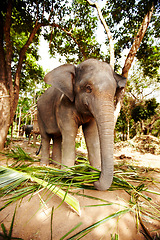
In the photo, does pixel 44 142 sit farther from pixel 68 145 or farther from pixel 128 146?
pixel 128 146

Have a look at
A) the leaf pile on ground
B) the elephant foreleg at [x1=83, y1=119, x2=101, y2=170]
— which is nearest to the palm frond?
the elephant foreleg at [x1=83, y1=119, x2=101, y2=170]

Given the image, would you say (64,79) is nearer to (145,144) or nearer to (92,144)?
(92,144)

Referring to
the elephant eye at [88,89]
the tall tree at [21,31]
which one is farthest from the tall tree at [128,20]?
the elephant eye at [88,89]

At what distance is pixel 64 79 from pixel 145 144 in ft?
22.4

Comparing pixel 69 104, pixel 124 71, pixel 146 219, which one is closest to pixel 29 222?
Result: pixel 146 219

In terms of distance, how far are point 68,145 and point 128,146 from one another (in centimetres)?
643

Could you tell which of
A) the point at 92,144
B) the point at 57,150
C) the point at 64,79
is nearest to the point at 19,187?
the point at 92,144

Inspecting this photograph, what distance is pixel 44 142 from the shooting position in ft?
10.8

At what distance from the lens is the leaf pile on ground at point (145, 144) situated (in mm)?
6957

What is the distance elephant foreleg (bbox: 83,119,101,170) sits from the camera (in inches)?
89.8

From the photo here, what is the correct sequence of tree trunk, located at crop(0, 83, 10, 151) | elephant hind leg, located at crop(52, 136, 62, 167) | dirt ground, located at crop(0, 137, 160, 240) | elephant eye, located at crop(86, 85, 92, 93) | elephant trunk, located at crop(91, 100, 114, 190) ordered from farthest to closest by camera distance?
1. tree trunk, located at crop(0, 83, 10, 151)
2. elephant hind leg, located at crop(52, 136, 62, 167)
3. elephant eye, located at crop(86, 85, 92, 93)
4. elephant trunk, located at crop(91, 100, 114, 190)
5. dirt ground, located at crop(0, 137, 160, 240)

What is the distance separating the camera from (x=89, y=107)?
185cm

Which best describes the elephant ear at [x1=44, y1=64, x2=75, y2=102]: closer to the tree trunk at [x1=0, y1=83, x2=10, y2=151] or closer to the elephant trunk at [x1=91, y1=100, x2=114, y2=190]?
the elephant trunk at [x1=91, y1=100, x2=114, y2=190]

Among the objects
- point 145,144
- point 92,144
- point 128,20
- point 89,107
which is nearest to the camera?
point 89,107
